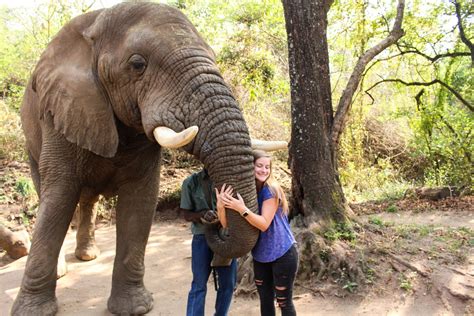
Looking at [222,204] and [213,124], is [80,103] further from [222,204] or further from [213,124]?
[222,204]

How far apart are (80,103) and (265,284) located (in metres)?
2.22

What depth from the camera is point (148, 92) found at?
3688 mm

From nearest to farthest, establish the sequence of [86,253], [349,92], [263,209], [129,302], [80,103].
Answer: [263,209], [80,103], [129,302], [349,92], [86,253]

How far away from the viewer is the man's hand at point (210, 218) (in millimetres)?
3648

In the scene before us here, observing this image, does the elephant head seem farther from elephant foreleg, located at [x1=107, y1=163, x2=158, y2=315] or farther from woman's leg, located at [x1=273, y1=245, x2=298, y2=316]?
elephant foreleg, located at [x1=107, y1=163, x2=158, y2=315]

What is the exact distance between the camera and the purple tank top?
3.58 metres

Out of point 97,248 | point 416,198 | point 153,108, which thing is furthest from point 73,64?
point 416,198

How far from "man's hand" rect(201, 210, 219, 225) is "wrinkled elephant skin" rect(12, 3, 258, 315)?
0.08 metres

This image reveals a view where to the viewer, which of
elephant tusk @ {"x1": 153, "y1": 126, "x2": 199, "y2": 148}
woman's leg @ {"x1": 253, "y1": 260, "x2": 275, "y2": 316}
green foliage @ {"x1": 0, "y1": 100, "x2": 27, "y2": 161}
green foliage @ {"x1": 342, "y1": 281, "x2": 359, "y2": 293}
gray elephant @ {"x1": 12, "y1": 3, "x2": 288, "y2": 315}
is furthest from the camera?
green foliage @ {"x1": 0, "y1": 100, "x2": 27, "y2": 161}

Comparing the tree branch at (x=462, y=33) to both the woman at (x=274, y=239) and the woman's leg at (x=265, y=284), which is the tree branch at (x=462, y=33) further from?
the woman's leg at (x=265, y=284)

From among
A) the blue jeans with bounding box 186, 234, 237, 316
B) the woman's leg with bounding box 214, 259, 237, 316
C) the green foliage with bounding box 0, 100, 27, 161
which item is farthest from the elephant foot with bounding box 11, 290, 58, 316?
the green foliage with bounding box 0, 100, 27, 161

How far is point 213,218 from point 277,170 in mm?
8940

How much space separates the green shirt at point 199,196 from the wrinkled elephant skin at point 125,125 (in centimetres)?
26

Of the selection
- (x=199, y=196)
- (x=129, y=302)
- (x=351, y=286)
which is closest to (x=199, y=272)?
(x=199, y=196)
